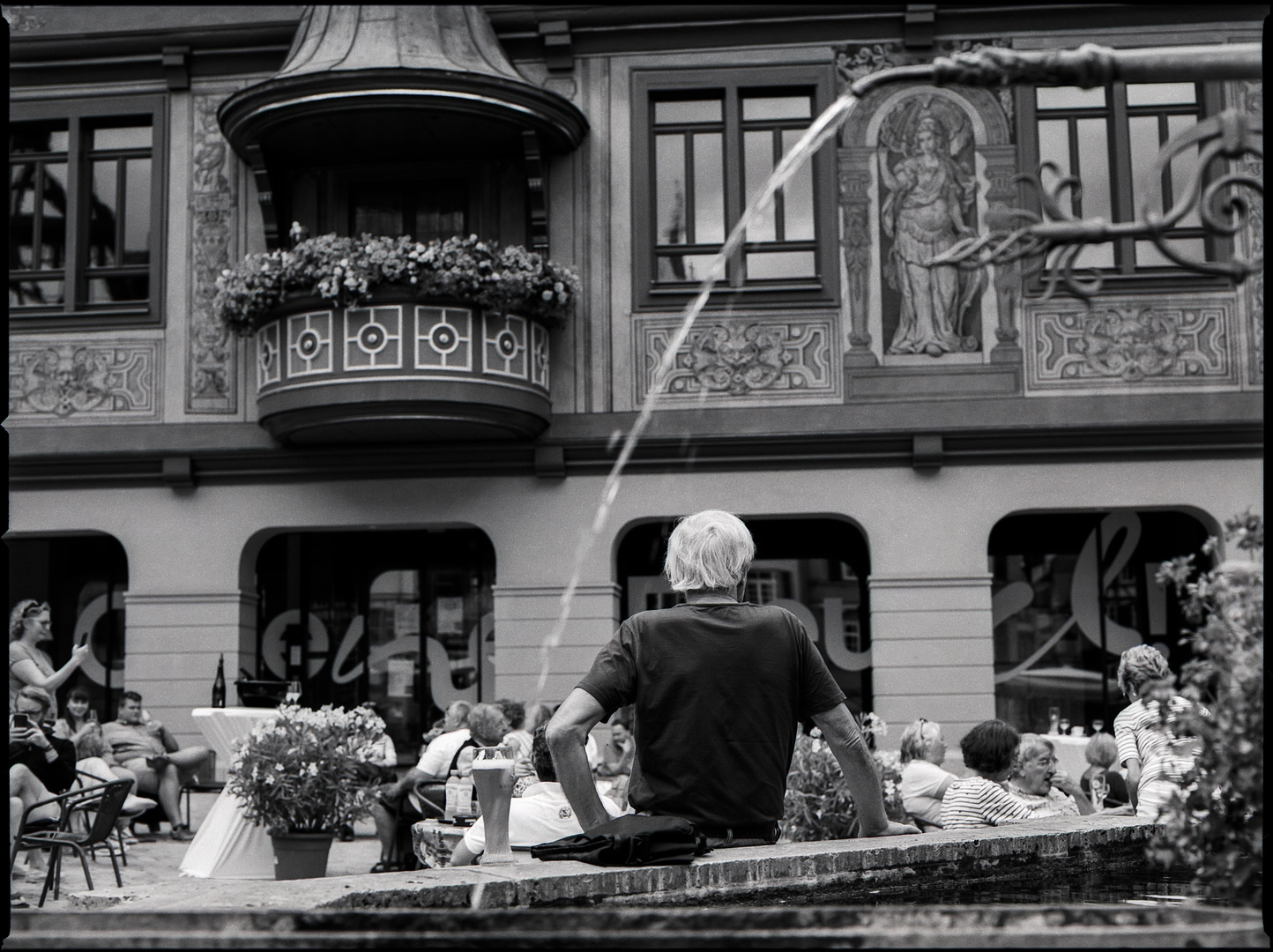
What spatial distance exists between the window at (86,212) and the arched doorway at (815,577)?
5.99m

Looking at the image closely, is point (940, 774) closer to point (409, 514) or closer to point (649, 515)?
point (649, 515)

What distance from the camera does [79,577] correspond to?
18.7 metres

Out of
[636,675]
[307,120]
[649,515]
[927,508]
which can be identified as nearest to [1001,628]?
[927,508]

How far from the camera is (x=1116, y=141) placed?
15805 mm

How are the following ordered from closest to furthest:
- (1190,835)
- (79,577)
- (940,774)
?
(1190,835), (940,774), (79,577)

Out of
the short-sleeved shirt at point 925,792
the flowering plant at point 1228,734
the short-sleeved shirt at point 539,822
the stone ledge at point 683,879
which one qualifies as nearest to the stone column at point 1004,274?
the short-sleeved shirt at point 925,792

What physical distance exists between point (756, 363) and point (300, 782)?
6.74 meters

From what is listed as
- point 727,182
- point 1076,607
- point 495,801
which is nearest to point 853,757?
point 495,801

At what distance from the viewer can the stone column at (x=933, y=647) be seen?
15383mm

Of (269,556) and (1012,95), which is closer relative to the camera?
(1012,95)

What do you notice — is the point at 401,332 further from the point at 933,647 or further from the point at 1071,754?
the point at 1071,754

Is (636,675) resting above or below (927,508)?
below

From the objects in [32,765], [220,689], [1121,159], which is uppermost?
[1121,159]

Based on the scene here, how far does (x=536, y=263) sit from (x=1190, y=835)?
12621mm
